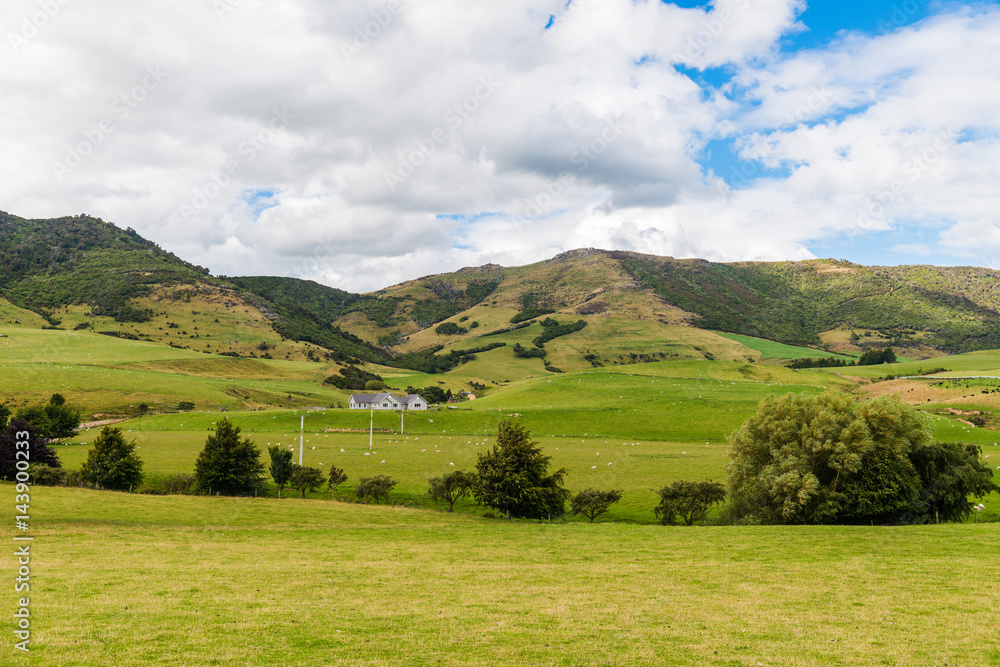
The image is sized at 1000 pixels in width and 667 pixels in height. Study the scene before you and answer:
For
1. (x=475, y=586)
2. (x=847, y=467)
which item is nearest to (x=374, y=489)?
(x=475, y=586)

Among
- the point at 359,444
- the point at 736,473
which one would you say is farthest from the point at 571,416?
the point at 736,473

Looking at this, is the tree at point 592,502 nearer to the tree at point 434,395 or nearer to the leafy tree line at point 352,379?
the tree at point 434,395

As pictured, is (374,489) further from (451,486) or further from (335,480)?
(451,486)

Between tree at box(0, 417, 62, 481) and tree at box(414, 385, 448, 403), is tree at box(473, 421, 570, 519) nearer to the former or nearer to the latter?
tree at box(0, 417, 62, 481)

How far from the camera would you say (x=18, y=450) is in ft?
149

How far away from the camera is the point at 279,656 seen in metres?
13.3

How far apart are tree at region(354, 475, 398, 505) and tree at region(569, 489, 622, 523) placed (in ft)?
56.2

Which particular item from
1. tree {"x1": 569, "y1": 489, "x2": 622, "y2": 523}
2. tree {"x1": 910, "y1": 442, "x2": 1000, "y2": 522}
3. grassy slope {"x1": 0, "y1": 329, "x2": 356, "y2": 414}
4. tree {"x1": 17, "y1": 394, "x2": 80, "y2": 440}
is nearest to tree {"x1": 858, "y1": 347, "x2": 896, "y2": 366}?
tree {"x1": 910, "y1": 442, "x2": 1000, "y2": 522}

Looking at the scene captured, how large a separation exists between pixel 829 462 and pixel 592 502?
18.1m

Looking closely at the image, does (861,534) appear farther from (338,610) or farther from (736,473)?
(338,610)

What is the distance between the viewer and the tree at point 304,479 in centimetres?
5391

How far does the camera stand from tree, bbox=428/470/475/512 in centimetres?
4972

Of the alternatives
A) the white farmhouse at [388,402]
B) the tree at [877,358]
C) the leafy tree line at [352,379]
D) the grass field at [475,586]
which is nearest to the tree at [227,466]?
the grass field at [475,586]

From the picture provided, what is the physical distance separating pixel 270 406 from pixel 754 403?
338 feet
